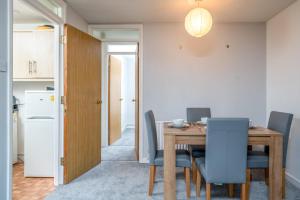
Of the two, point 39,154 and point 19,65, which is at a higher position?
point 19,65

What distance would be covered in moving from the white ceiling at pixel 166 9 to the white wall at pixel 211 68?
0.26m

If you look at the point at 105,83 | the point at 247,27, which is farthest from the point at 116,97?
the point at 247,27

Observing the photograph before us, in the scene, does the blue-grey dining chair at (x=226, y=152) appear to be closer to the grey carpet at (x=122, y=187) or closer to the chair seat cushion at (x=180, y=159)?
the chair seat cushion at (x=180, y=159)

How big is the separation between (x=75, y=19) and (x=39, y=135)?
177 centimetres

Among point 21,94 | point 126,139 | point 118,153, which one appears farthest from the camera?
point 126,139

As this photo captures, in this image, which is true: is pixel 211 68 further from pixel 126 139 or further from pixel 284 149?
pixel 126 139

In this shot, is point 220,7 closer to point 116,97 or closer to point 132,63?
point 116,97

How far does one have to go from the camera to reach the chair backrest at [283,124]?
267cm

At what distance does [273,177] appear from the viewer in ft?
8.41

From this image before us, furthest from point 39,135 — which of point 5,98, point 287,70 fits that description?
point 287,70

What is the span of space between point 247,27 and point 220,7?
39.6 inches

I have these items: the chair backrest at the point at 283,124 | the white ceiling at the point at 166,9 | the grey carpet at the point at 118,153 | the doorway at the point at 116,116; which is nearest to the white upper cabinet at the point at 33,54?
the white ceiling at the point at 166,9

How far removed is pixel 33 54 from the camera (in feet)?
12.5

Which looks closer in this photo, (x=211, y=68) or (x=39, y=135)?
(x=39, y=135)
